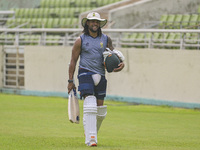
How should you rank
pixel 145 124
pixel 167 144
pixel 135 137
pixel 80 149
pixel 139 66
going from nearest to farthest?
pixel 80 149 < pixel 167 144 < pixel 135 137 < pixel 145 124 < pixel 139 66

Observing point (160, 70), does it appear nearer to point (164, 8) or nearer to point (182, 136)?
point (182, 136)

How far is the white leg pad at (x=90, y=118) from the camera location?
8.07m

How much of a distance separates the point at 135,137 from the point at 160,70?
6.45 meters

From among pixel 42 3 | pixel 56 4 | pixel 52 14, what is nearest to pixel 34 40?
pixel 52 14

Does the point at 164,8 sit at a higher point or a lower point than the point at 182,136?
higher

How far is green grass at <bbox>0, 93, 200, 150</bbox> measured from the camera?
860cm

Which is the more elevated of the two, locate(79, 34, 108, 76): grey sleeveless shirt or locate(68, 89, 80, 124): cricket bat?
locate(79, 34, 108, 76): grey sleeveless shirt

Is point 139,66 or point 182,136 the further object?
point 139,66

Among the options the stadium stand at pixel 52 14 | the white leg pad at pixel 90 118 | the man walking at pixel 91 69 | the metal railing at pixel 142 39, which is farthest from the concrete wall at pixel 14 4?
the white leg pad at pixel 90 118

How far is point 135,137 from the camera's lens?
977cm

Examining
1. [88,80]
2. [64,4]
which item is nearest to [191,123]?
[88,80]

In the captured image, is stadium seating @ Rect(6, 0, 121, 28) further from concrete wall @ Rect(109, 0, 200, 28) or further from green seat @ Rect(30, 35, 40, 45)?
concrete wall @ Rect(109, 0, 200, 28)

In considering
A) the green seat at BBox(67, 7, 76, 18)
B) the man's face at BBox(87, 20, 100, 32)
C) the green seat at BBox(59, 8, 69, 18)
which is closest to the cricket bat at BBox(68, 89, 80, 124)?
the man's face at BBox(87, 20, 100, 32)

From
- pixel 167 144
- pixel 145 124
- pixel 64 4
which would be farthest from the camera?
pixel 64 4
